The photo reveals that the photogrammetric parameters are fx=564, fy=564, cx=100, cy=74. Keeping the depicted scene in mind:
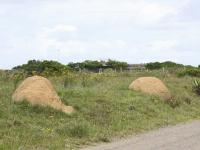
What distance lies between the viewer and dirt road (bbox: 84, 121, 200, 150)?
1349 cm

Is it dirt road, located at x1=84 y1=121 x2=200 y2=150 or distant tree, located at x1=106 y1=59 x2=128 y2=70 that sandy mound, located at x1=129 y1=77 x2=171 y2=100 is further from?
distant tree, located at x1=106 y1=59 x2=128 y2=70

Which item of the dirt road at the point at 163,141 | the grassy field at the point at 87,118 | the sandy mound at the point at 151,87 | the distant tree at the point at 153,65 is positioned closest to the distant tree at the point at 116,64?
the distant tree at the point at 153,65

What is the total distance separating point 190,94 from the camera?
2847 centimetres

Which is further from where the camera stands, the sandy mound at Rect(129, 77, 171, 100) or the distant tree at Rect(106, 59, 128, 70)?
the distant tree at Rect(106, 59, 128, 70)

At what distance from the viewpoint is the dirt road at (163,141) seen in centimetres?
1349

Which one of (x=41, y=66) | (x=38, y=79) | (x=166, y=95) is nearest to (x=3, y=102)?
(x=38, y=79)

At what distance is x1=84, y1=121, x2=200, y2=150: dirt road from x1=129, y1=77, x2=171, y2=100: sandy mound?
6.94 metres

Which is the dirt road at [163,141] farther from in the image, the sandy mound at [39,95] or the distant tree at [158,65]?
the distant tree at [158,65]

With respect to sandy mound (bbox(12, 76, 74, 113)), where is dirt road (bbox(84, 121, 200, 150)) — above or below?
below

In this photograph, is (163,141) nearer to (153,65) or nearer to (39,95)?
(39,95)

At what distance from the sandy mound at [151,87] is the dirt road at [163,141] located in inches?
273

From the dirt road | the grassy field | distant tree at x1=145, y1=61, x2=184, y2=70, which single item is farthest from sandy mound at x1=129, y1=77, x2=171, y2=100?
distant tree at x1=145, y1=61, x2=184, y2=70

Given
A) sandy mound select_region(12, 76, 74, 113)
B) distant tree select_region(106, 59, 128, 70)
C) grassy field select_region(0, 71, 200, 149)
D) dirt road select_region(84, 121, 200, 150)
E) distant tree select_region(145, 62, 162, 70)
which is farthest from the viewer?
distant tree select_region(145, 62, 162, 70)

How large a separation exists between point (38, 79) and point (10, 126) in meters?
3.85
